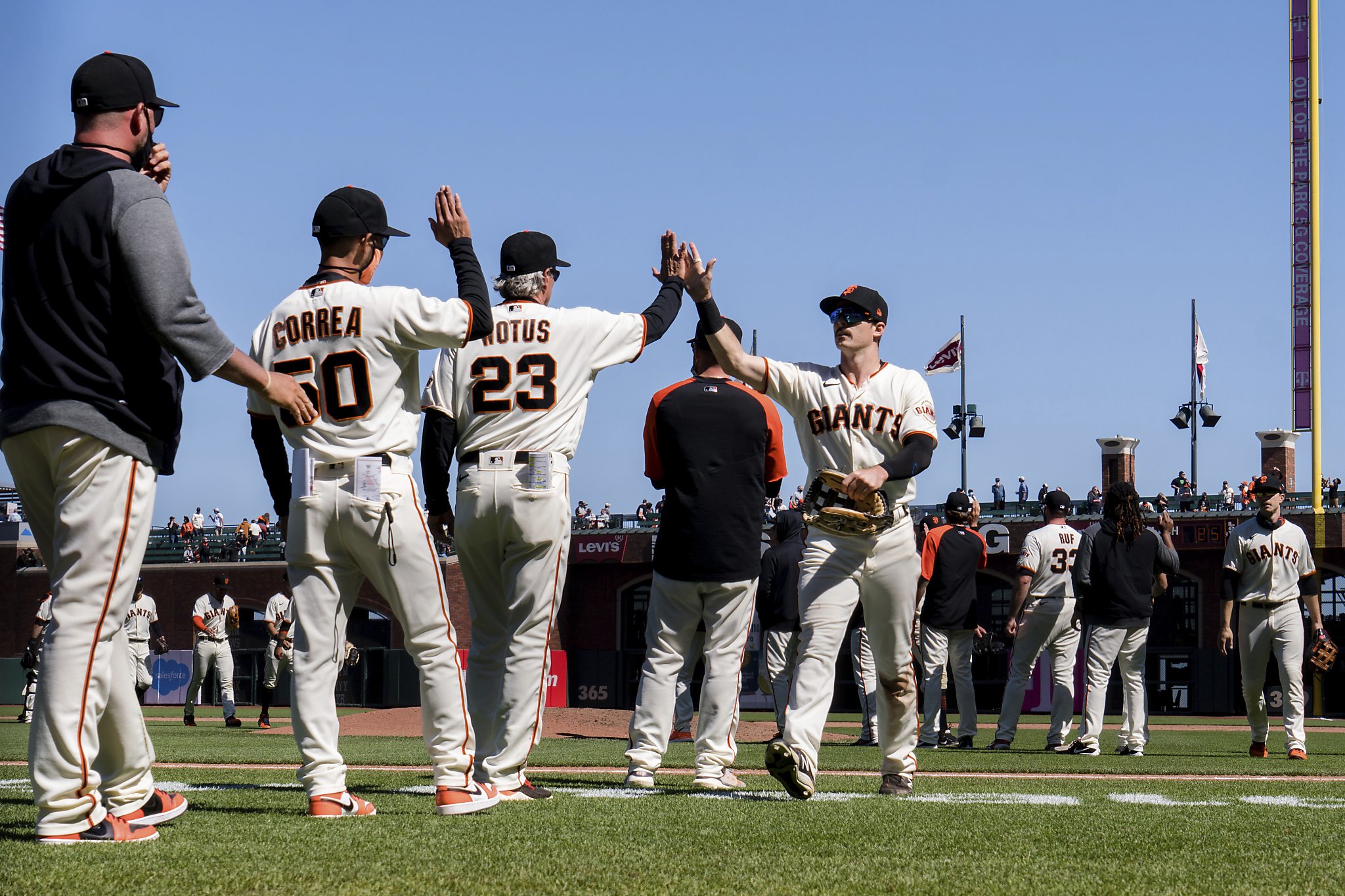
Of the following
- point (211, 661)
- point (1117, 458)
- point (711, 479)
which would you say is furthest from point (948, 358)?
point (711, 479)

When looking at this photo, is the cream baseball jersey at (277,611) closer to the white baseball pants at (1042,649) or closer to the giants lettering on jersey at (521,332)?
the white baseball pants at (1042,649)

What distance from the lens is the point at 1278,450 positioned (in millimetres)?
42219

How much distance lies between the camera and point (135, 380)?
4254mm

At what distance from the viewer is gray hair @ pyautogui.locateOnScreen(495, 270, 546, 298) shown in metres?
6.31

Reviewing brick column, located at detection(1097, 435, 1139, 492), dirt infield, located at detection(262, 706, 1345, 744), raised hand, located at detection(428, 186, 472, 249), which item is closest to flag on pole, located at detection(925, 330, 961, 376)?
brick column, located at detection(1097, 435, 1139, 492)

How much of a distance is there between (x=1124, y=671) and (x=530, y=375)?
24.8ft

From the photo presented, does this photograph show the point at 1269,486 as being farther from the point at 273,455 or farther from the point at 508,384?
the point at 273,455

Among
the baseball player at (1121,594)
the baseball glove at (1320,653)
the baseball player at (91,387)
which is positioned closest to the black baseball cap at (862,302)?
the baseball player at (91,387)

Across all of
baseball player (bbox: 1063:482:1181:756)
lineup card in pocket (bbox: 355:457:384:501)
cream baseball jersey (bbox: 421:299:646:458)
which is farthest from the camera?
baseball player (bbox: 1063:482:1181:756)

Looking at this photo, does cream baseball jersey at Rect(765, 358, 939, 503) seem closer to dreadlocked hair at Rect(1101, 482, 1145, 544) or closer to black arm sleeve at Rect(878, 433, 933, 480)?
black arm sleeve at Rect(878, 433, 933, 480)

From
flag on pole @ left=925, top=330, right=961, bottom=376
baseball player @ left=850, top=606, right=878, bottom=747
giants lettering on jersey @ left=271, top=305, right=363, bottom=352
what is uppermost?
flag on pole @ left=925, top=330, right=961, bottom=376

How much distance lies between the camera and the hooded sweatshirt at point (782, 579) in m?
12.4

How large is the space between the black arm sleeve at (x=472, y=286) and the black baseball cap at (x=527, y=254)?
0.80 metres

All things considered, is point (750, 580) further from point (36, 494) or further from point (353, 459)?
point (36, 494)
